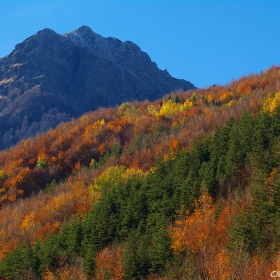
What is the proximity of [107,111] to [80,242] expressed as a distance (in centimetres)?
10534

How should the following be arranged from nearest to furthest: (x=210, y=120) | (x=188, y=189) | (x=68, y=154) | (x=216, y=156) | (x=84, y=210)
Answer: (x=188, y=189)
(x=216, y=156)
(x=84, y=210)
(x=210, y=120)
(x=68, y=154)

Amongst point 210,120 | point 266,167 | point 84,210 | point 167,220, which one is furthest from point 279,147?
point 210,120

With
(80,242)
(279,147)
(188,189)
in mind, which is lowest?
(80,242)

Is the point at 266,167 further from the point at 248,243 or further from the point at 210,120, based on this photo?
the point at 210,120

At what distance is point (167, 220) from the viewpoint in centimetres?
5922

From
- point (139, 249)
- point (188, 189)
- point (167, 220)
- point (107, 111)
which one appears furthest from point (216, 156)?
point (107, 111)

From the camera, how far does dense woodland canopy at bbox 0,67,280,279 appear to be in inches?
1705

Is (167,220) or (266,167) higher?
(266,167)

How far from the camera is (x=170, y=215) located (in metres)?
61.3

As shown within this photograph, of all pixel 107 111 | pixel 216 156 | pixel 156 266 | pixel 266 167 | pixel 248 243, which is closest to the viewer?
pixel 248 243

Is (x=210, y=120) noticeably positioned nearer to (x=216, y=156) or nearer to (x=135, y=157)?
(x=135, y=157)

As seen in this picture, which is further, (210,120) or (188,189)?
(210,120)

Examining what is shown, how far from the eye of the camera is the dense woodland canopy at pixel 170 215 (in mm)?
43312

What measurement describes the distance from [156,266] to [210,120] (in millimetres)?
65573
